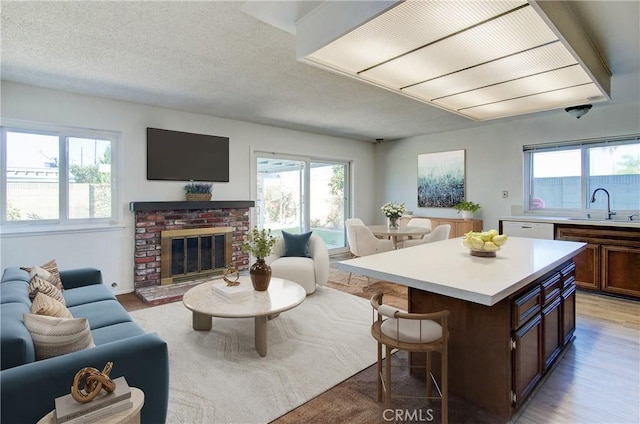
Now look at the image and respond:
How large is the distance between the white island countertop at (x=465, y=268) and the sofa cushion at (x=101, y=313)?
161 centimetres

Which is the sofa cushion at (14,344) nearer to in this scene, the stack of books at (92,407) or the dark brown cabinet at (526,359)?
the stack of books at (92,407)

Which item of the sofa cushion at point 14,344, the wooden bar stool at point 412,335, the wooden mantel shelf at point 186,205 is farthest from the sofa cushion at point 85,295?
the wooden bar stool at point 412,335

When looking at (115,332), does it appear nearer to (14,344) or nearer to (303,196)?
(14,344)

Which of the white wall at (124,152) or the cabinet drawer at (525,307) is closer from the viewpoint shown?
the cabinet drawer at (525,307)

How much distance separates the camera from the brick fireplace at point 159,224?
14.4 ft

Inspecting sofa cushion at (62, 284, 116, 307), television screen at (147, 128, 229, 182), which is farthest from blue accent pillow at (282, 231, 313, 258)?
sofa cushion at (62, 284, 116, 307)

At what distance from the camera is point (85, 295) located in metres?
2.71

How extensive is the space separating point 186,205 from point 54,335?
131 inches

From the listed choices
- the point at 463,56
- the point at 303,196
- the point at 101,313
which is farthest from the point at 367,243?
the point at 101,313

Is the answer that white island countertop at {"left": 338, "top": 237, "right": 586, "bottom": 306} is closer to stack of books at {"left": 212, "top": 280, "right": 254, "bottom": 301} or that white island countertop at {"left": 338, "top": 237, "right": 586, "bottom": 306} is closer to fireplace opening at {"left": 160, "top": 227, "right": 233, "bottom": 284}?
stack of books at {"left": 212, "top": 280, "right": 254, "bottom": 301}

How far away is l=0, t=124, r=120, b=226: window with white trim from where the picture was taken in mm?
3697

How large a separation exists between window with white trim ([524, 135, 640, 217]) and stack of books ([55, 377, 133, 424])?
18.7ft

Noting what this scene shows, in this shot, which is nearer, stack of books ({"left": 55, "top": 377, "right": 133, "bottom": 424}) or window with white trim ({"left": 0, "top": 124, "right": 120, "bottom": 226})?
stack of books ({"left": 55, "top": 377, "right": 133, "bottom": 424})

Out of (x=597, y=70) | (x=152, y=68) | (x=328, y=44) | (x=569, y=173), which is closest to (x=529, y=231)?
(x=569, y=173)
